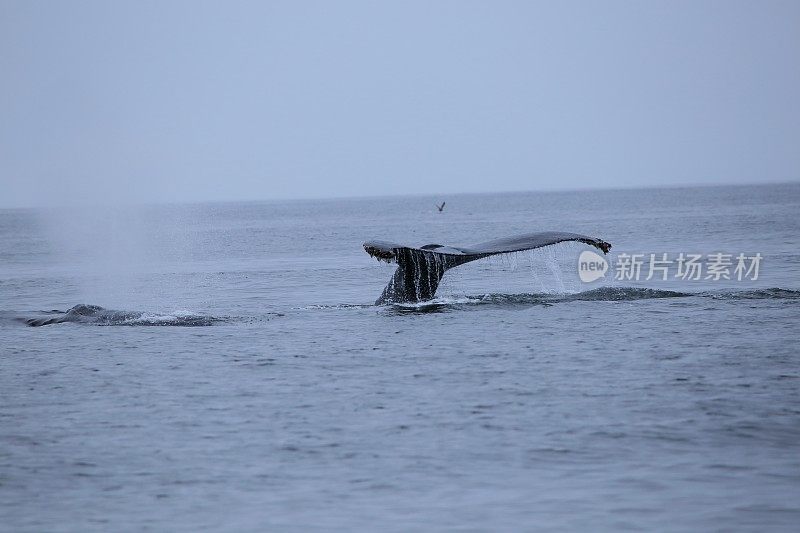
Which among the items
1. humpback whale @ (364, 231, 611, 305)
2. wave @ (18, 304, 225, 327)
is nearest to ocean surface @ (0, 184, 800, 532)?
wave @ (18, 304, 225, 327)

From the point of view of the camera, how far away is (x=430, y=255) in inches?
805

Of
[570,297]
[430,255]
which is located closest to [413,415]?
[430,255]

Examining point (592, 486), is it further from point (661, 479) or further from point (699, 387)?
point (699, 387)

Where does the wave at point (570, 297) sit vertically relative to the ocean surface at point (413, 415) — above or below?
above

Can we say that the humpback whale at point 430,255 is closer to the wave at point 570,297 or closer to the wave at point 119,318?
the wave at point 570,297

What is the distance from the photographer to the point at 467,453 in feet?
35.1

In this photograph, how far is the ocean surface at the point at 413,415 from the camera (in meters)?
9.12

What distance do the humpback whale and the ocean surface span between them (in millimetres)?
770

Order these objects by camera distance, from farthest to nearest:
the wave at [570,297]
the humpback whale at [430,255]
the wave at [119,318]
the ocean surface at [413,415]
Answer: the wave at [570,297] < the wave at [119,318] < the humpback whale at [430,255] < the ocean surface at [413,415]

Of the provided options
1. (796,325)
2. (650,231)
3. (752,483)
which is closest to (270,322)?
(796,325)

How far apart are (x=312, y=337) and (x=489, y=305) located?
5.45 metres

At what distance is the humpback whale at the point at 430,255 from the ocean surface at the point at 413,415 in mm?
770

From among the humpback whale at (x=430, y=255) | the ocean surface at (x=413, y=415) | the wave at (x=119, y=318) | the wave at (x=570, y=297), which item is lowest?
the ocean surface at (x=413, y=415)

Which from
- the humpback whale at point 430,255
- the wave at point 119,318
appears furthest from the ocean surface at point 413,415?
the humpback whale at point 430,255
